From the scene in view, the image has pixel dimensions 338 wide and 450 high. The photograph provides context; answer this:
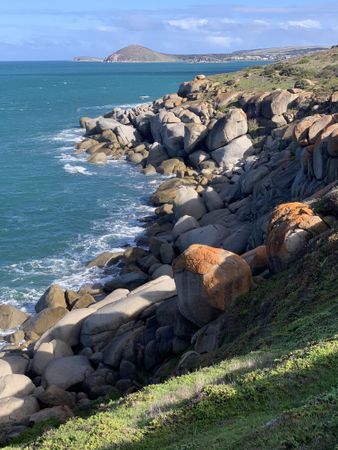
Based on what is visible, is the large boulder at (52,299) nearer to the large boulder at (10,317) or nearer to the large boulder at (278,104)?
the large boulder at (10,317)

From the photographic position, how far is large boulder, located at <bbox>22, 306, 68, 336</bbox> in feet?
96.0

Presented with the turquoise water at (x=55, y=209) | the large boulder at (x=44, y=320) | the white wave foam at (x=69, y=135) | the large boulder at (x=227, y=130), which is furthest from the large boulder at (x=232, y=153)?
the white wave foam at (x=69, y=135)

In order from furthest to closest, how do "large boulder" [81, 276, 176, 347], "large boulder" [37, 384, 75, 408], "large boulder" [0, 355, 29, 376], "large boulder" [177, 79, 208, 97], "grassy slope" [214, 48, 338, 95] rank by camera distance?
"large boulder" [177, 79, 208, 97] → "grassy slope" [214, 48, 338, 95] → "large boulder" [81, 276, 176, 347] → "large boulder" [0, 355, 29, 376] → "large boulder" [37, 384, 75, 408]

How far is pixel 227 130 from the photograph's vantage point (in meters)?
55.4

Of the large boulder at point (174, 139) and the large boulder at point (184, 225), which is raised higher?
the large boulder at point (174, 139)

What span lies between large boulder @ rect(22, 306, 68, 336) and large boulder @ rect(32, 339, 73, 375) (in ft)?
11.4

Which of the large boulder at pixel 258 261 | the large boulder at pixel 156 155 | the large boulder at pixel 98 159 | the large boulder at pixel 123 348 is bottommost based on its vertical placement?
the large boulder at pixel 123 348

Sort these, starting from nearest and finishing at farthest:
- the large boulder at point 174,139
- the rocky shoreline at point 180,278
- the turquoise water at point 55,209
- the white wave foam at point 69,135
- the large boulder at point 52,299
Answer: the rocky shoreline at point 180,278, the large boulder at point 52,299, the turquoise water at point 55,209, the large boulder at point 174,139, the white wave foam at point 69,135

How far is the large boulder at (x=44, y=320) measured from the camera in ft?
96.0

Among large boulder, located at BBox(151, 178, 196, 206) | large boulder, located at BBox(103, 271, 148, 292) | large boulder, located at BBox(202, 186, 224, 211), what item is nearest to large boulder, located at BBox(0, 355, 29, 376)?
large boulder, located at BBox(103, 271, 148, 292)

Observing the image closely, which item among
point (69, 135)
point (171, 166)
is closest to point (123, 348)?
point (171, 166)

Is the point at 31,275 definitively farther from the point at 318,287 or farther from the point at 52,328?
the point at 318,287

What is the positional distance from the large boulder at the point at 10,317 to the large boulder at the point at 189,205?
556 inches

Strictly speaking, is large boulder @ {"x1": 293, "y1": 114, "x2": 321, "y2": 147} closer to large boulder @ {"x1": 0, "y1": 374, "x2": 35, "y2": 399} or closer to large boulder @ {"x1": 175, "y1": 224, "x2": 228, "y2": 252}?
large boulder @ {"x1": 175, "y1": 224, "x2": 228, "y2": 252}
